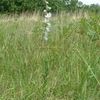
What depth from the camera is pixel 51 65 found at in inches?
91.8

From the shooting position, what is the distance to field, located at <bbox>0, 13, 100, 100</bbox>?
2.04m

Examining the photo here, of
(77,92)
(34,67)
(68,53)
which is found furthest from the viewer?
(68,53)

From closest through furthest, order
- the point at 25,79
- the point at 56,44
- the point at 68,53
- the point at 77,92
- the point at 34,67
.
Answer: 1. the point at 77,92
2. the point at 25,79
3. the point at 34,67
4. the point at 68,53
5. the point at 56,44

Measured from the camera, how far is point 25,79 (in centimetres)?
219

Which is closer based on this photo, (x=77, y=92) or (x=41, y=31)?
(x=77, y=92)

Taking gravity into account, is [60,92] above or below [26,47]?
below

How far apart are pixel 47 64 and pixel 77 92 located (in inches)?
14.5

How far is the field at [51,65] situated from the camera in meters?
2.04

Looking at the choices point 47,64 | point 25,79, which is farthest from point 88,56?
point 25,79

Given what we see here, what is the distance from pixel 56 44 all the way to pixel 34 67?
1.59 feet

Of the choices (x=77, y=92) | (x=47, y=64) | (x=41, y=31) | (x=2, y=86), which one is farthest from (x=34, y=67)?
(x=41, y=31)

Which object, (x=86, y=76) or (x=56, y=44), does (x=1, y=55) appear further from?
(x=86, y=76)

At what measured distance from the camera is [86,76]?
212 cm

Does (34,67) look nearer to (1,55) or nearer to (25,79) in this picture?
(25,79)
